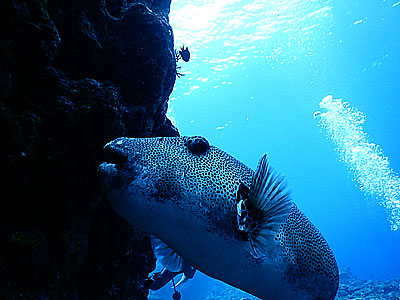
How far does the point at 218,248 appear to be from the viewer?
198 cm

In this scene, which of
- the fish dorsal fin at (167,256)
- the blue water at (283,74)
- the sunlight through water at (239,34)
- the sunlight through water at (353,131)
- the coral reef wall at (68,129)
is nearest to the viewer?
the coral reef wall at (68,129)

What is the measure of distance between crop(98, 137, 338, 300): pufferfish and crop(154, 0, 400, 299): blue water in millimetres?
1518

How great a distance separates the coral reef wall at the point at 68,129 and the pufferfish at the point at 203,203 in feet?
2.43

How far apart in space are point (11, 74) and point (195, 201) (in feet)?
5.15

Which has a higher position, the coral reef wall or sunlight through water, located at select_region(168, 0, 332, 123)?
sunlight through water, located at select_region(168, 0, 332, 123)

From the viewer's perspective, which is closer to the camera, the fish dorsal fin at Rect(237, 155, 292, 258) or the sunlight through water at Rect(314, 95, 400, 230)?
the fish dorsal fin at Rect(237, 155, 292, 258)

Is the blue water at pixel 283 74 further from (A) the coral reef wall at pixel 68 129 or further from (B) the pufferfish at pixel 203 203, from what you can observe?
(A) the coral reef wall at pixel 68 129

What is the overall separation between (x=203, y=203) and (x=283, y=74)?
4812 cm

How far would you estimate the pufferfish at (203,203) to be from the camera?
6.12 ft

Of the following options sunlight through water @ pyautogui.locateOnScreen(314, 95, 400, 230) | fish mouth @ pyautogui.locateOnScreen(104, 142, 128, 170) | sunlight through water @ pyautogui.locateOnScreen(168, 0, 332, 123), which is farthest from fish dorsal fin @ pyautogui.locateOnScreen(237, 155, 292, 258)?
sunlight through water @ pyautogui.locateOnScreen(314, 95, 400, 230)

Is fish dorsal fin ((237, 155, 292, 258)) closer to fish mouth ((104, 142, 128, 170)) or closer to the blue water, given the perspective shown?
fish mouth ((104, 142, 128, 170))

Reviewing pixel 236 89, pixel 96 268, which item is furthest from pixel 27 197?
pixel 236 89

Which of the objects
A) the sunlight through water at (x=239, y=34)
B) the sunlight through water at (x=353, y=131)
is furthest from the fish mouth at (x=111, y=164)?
the sunlight through water at (x=353, y=131)

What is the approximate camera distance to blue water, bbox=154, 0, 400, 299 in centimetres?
2798
